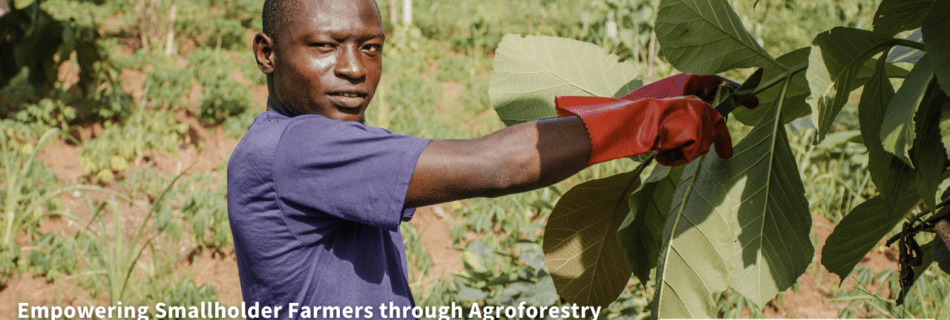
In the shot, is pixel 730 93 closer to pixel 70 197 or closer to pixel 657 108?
pixel 657 108

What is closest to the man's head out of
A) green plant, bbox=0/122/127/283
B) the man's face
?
the man's face

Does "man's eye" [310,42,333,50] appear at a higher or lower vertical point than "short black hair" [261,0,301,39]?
lower

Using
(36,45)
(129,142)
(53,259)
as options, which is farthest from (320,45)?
(36,45)

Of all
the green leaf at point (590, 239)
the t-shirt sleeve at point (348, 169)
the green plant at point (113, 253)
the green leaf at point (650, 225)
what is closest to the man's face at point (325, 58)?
the t-shirt sleeve at point (348, 169)

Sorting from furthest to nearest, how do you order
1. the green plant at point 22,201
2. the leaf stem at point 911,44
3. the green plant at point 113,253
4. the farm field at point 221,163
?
the green plant at point 22,201
the farm field at point 221,163
the green plant at point 113,253
the leaf stem at point 911,44

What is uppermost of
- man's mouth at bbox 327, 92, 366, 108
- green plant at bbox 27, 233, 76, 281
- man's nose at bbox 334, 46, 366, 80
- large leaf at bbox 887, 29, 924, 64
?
man's nose at bbox 334, 46, 366, 80

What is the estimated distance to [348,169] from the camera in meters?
0.84

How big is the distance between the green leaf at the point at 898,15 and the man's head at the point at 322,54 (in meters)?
0.72

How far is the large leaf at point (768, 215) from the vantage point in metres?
0.78

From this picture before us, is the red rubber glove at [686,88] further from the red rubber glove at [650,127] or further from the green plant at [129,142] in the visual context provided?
the green plant at [129,142]

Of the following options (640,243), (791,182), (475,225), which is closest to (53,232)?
(475,225)

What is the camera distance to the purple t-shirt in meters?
0.83

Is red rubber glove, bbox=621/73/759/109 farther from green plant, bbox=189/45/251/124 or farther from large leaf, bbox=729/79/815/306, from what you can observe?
green plant, bbox=189/45/251/124

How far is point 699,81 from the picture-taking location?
→ 0.99 metres
